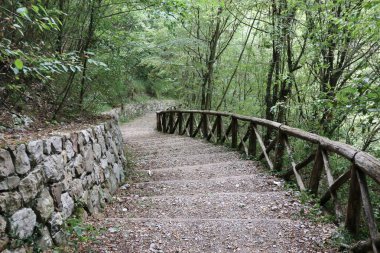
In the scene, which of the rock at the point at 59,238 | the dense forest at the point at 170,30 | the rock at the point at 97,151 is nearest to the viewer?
the rock at the point at 59,238

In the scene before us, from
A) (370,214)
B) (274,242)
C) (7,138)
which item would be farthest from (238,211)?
(7,138)

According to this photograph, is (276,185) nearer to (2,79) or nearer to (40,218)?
(40,218)

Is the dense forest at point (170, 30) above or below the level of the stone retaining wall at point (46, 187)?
above

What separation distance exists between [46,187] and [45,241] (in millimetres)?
513

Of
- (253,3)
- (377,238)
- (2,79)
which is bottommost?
(377,238)

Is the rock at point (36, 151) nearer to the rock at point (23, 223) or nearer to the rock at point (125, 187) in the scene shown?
the rock at point (23, 223)

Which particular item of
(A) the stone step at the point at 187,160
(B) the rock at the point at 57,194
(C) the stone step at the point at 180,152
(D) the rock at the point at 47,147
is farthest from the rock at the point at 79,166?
(C) the stone step at the point at 180,152

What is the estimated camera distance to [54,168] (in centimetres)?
314

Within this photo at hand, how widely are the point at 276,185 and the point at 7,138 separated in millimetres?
3850

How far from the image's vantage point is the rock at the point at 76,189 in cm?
351

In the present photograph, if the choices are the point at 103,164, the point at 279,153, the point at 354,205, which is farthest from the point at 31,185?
the point at 279,153

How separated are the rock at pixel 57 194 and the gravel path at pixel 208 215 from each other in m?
0.54

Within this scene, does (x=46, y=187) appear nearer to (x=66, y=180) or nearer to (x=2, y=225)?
(x=66, y=180)

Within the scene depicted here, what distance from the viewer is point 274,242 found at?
310 centimetres
